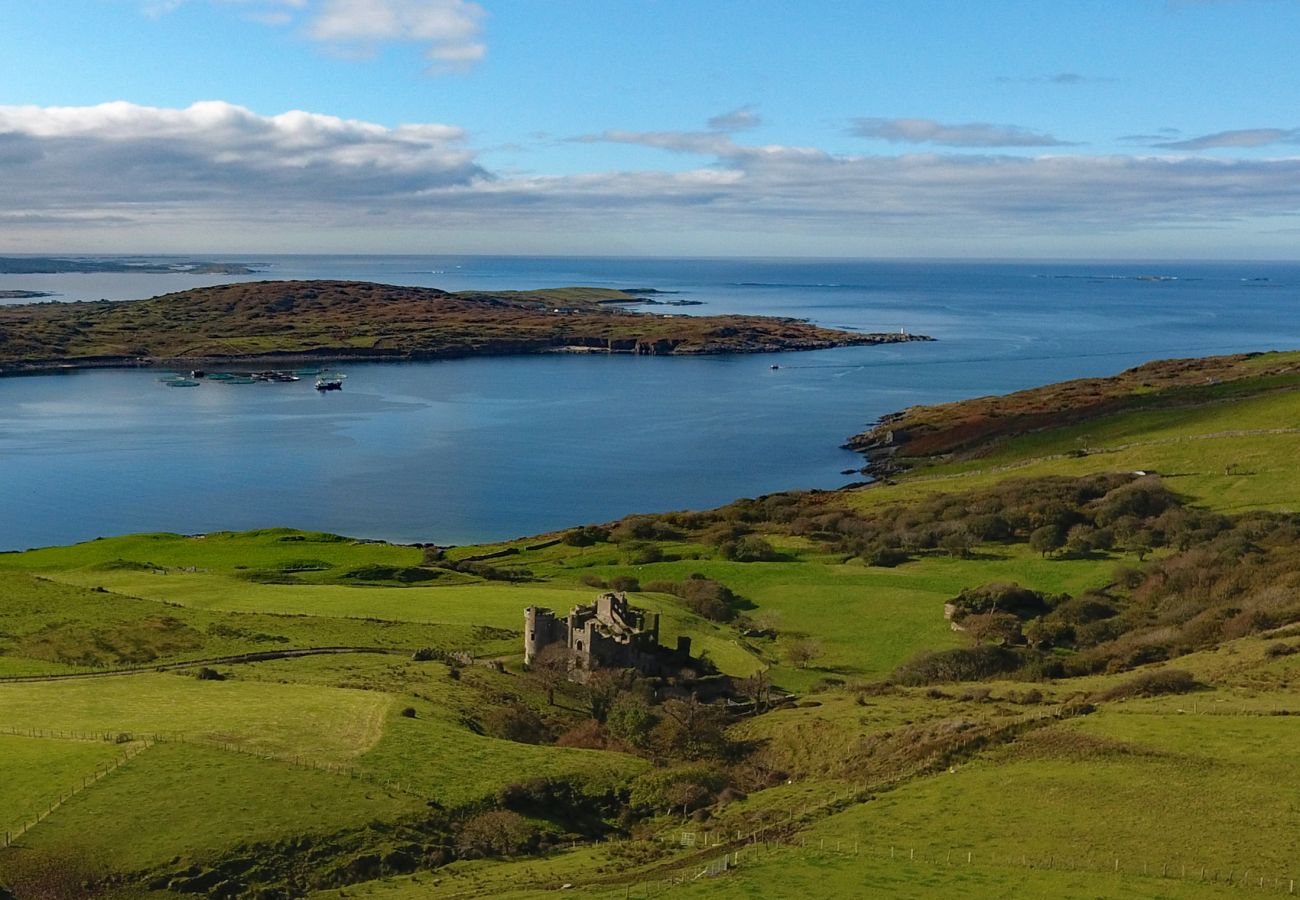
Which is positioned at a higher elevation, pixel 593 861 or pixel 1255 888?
pixel 1255 888

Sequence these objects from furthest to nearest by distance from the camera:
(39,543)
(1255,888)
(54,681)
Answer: (39,543), (54,681), (1255,888)

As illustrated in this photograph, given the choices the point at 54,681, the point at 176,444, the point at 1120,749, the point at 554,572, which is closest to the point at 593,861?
the point at 1120,749

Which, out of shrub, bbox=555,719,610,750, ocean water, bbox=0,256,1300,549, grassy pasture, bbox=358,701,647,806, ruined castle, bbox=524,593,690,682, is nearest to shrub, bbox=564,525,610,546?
ocean water, bbox=0,256,1300,549

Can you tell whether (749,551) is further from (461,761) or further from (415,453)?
(415,453)

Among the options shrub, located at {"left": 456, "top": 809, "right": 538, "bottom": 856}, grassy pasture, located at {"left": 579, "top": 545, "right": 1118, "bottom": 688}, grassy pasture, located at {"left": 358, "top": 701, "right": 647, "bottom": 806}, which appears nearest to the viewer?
shrub, located at {"left": 456, "top": 809, "right": 538, "bottom": 856}

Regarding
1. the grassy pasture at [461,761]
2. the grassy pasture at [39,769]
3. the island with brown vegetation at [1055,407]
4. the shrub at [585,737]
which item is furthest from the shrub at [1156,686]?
the island with brown vegetation at [1055,407]

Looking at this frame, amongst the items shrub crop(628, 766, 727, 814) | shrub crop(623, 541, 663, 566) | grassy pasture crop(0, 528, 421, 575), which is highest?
shrub crop(628, 766, 727, 814)

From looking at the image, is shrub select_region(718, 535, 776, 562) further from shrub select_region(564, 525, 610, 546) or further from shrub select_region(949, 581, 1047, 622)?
shrub select_region(949, 581, 1047, 622)

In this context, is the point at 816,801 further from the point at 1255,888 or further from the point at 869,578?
the point at 869,578
